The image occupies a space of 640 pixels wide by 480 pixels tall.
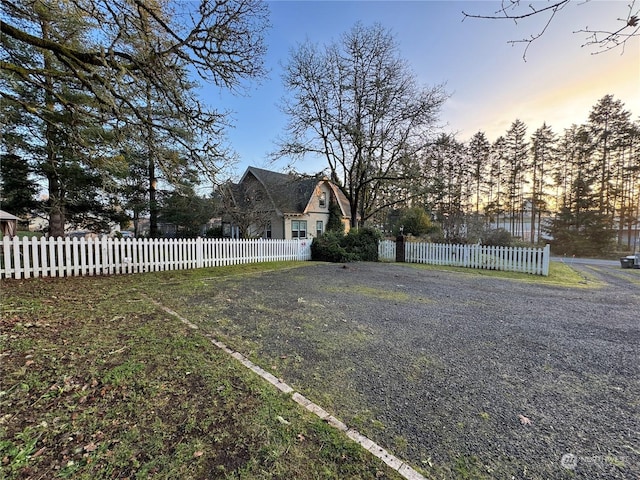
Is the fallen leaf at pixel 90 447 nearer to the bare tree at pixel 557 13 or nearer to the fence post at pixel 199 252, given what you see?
the bare tree at pixel 557 13

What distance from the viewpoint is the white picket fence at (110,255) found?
22.0 feet

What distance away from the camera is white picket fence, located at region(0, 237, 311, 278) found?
22.0 feet

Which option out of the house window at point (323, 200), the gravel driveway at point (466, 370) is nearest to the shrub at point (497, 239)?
the gravel driveway at point (466, 370)

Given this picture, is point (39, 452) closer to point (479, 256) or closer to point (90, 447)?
point (90, 447)

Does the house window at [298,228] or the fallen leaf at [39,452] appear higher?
the house window at [298,228]

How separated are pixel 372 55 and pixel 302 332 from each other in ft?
57.9

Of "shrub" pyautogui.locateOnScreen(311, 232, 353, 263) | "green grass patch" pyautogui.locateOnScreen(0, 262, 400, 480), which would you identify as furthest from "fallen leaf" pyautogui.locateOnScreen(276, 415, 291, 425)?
"shrub" pyautogui.locateOnScreen(311, 232, 353, 263)

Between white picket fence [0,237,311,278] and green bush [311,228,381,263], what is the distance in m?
3.51

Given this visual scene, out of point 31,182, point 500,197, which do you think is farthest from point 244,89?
point 500,197

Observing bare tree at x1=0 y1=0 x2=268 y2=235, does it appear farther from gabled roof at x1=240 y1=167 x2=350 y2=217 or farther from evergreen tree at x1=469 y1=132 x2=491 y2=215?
evergreen tree at x1=469 y1=132 x2=491 y2=215

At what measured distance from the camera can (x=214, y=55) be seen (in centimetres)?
627

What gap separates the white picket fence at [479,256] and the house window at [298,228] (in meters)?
8.78

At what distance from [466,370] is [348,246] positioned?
11.5 meters

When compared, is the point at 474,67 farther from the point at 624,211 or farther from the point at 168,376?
the point at 624,211
